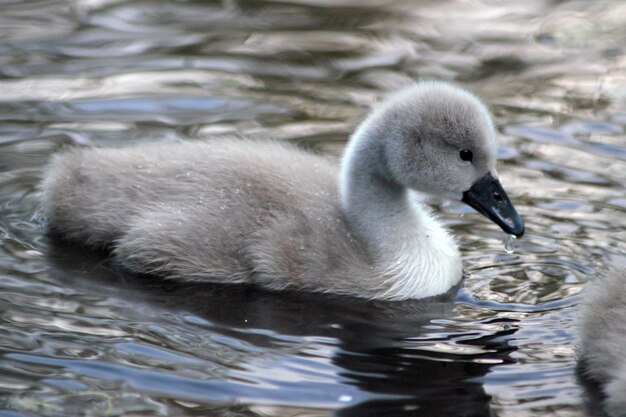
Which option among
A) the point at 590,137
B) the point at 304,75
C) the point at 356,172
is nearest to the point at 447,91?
the point at 356,172

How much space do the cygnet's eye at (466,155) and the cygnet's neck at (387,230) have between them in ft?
1.23

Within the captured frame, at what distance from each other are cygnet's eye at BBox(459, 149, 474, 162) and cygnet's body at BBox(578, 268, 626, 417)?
1074 mm

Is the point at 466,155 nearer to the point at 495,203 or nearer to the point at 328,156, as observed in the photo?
the point at 495,203

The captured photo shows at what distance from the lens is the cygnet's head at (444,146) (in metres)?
6.43

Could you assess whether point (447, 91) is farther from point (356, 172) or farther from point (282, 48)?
point (282, 48)

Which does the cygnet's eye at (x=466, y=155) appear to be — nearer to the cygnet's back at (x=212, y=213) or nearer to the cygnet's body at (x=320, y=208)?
the cygnet's body at (x=320, y=208)

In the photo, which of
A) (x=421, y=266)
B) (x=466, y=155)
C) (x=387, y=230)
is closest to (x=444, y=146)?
(x=466, y=155)

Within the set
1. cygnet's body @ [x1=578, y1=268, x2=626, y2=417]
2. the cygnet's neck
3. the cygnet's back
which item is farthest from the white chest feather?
cygnet's body @ [x1=578, y1=268, x2=626, y2=417]

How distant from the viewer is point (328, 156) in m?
8.12

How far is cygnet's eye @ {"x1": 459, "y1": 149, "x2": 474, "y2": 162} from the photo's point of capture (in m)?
6.48

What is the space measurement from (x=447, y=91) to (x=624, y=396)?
2024 mm

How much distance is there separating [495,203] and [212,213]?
1403mm

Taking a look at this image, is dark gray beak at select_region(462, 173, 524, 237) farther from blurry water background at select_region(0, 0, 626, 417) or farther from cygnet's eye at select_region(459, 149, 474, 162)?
blurry water background at select_region(0, 0, 626, 417)

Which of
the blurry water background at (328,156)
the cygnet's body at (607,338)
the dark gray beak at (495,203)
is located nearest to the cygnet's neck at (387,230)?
the blurry water background at (328,156)
